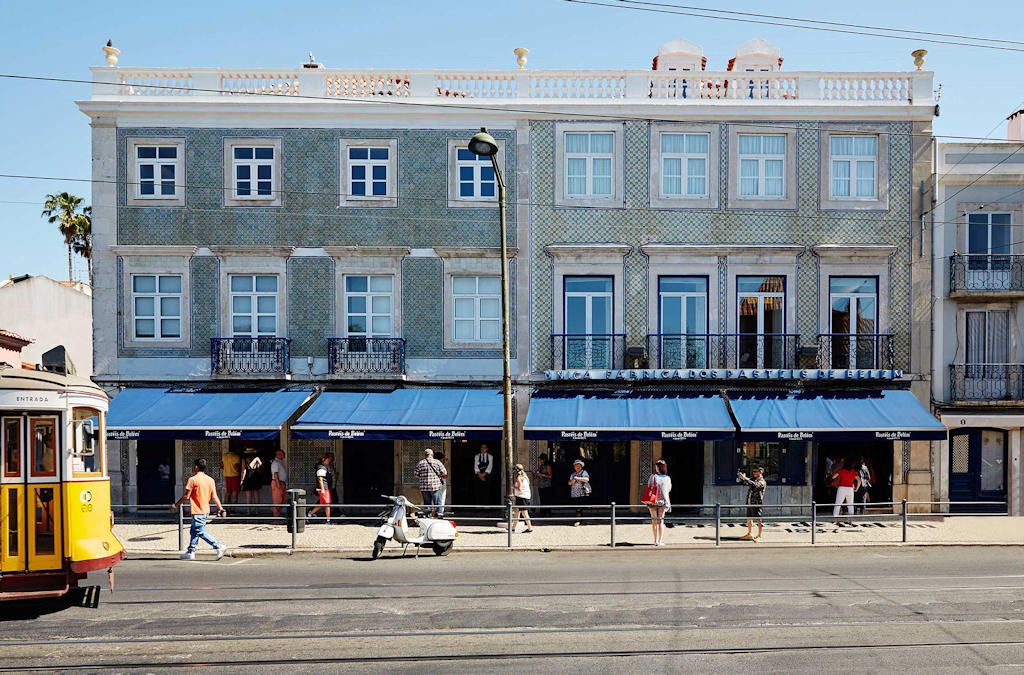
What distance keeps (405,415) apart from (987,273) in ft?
48.6

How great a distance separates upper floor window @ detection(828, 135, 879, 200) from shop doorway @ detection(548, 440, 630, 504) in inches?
334

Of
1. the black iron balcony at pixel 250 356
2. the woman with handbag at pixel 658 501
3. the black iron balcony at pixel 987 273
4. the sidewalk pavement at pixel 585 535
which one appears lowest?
the sidewalk pavement at pixel 585 535

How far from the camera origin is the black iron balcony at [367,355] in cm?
2008

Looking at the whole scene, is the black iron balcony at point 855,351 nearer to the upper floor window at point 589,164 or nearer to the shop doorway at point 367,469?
the upper floor window at point 589,164

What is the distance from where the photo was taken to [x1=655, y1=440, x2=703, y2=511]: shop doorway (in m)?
20.2

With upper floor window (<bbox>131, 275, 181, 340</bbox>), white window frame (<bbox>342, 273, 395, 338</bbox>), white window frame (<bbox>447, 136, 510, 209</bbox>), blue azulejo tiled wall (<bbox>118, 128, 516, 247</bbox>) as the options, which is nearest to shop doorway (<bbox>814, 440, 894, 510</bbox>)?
blue azulejo tiled wall (<bbox>118, 128, 516, 247</bbox>)

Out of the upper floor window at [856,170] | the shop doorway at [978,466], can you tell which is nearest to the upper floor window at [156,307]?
the upper floor window at [856,170]

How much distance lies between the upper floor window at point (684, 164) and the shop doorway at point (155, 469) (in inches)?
533

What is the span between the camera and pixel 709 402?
19.5 metres

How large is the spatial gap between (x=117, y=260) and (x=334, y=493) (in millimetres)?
7990

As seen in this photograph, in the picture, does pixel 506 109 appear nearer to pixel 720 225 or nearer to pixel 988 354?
pixel 720 225

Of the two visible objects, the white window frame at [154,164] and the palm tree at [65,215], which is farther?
the palm tree at [65,215]

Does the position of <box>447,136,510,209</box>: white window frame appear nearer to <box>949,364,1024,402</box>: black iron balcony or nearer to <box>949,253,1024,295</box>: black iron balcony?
<box>949,253,1024,295</box>: black iron balcony

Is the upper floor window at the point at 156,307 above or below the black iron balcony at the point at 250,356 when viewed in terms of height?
above
